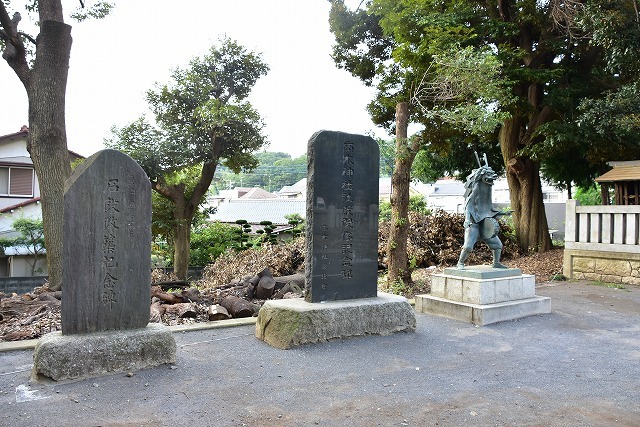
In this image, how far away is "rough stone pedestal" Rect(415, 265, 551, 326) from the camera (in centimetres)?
692

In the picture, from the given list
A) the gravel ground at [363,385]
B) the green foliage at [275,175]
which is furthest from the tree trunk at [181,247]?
the green foliage at [275,175]

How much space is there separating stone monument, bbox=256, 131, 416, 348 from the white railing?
22.2 feet

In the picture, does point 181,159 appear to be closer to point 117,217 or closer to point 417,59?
point 417,59

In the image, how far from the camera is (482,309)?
673 centimetres

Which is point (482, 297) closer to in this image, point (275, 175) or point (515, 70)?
point (515, 70)

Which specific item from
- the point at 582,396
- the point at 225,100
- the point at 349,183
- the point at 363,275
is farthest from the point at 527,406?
the point at 225,100

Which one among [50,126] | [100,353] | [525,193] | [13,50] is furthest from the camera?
[525,193]

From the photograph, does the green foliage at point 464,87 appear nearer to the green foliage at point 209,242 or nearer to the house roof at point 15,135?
the green foliage at point 209,242

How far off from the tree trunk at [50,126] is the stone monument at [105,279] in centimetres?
507

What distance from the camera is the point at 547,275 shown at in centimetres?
1204

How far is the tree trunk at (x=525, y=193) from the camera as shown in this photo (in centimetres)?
1487

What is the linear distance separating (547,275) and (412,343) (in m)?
7.77

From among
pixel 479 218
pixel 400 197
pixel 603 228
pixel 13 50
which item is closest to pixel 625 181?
pixel 603 228

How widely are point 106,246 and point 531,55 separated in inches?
529
